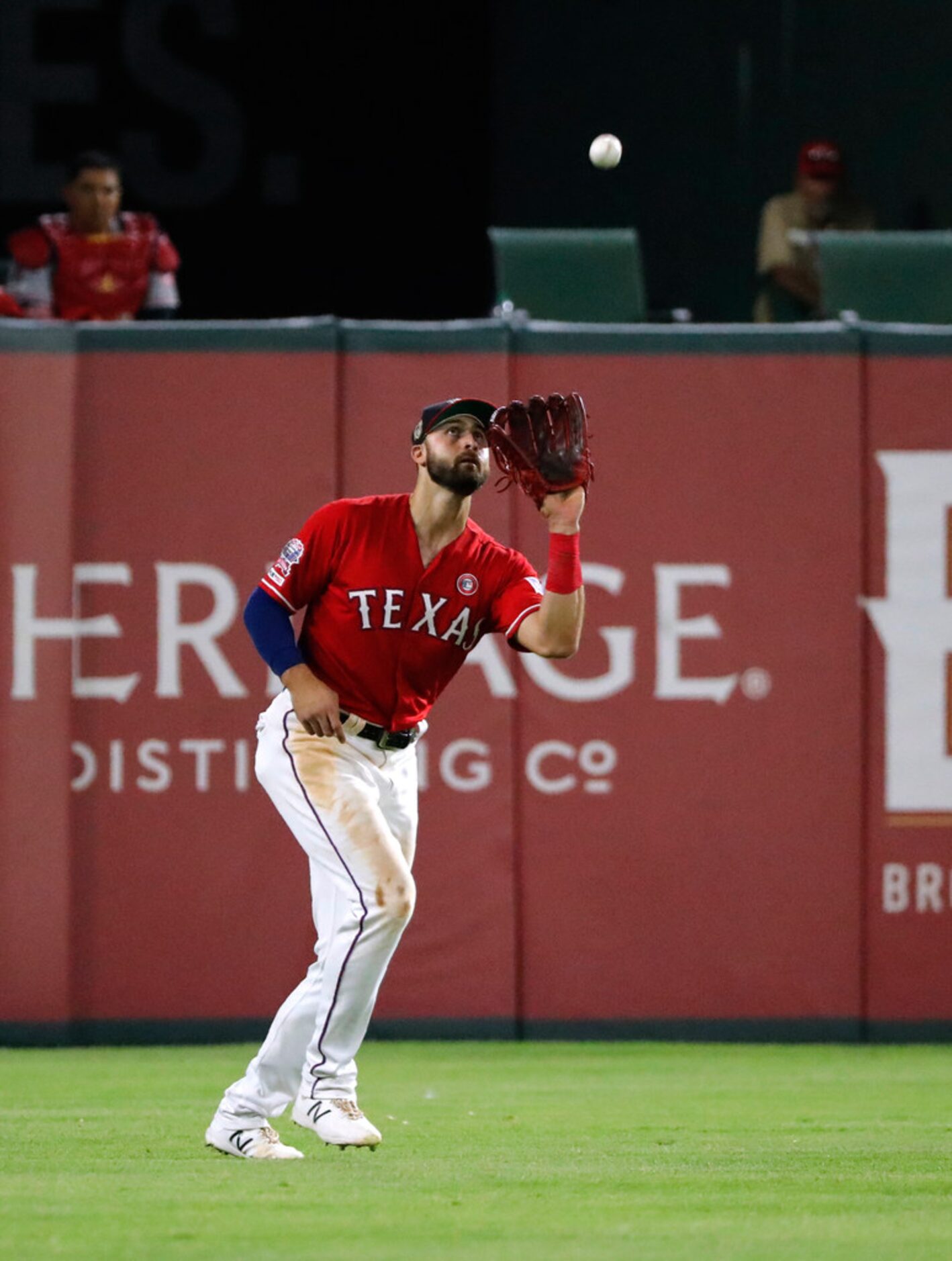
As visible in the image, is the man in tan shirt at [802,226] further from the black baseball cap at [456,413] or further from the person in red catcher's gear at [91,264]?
the black baseball cap at [456,413]

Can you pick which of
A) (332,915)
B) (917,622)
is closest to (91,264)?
(917,622)

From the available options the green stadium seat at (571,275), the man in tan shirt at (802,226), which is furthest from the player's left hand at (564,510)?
the man in tan shirt at (802,226)

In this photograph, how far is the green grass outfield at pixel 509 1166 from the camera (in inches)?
189

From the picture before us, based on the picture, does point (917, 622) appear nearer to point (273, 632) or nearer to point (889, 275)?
point (889, 275)

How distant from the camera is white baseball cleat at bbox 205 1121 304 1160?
5.99 meters

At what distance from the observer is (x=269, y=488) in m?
9.77

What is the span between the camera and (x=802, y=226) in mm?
11797

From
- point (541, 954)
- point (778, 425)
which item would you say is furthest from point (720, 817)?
point (778, 425)

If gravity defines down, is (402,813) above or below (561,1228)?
above

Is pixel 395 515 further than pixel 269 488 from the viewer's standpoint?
No

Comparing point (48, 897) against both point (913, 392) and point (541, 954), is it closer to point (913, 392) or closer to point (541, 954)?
point (541, 954)

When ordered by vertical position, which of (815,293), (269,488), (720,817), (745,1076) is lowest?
(745,1076)

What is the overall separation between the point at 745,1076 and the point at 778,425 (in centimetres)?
287

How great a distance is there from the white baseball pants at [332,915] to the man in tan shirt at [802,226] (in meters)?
5.73
